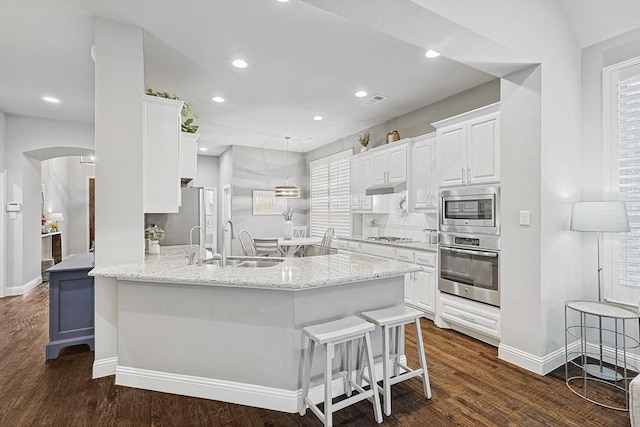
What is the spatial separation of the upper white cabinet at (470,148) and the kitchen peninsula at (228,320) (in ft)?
4.93

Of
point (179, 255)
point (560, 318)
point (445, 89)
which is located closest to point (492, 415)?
point (560, 318)

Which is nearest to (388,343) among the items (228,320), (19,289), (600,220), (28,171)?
(228,320)

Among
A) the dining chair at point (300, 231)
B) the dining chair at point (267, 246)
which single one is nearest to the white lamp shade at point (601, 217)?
the dining chair at point (267, 246)

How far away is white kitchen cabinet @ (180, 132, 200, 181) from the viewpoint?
137 inches

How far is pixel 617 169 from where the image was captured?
2803 millimetres

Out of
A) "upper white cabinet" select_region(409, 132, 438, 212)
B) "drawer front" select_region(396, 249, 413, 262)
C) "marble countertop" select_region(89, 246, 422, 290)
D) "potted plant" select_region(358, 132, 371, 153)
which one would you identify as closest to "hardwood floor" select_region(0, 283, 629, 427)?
"marble countertop" select_region(89, 246, 422, 290)

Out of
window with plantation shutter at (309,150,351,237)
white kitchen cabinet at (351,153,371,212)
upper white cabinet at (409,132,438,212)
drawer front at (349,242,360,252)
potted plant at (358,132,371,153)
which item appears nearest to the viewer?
upper white cabinet at (409,132,438,212)

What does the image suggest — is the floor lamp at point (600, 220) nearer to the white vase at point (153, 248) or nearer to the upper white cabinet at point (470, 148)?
the upper white cabinet at point (470, 148)

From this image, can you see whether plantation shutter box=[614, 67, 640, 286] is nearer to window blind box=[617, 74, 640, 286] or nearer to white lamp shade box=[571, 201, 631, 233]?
window blind box=[617, 74, 640, 286]

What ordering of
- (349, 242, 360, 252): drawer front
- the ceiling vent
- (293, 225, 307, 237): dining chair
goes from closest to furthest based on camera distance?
the ceiling vent, (349, 242, 360, 252): drawer front, (293, 225, 307, 237): dining chair

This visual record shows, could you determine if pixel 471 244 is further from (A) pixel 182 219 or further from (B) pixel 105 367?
(B) pixel 105 367

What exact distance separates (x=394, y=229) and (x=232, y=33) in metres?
3.75

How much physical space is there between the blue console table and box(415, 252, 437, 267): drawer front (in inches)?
141

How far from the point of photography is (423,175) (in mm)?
4355
